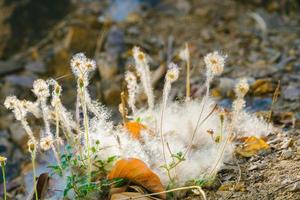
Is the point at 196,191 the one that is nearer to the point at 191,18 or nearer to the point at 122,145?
the point at 122,145

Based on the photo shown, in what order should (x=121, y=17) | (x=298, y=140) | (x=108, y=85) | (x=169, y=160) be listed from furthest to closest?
(x=121, y=17) → (x=108, y=85) → (x=298, y=140) → (x=169, y=160)

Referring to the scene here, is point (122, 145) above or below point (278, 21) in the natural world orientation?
below

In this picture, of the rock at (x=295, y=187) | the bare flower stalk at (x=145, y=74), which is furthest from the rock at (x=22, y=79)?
the rock at (x=295, y=187)

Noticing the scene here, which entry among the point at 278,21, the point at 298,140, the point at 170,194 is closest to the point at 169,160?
the point at 170,194

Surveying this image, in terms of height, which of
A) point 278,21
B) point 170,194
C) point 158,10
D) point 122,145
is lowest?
point 170,194

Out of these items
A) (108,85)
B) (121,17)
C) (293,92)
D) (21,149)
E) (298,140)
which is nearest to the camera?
(298,140)

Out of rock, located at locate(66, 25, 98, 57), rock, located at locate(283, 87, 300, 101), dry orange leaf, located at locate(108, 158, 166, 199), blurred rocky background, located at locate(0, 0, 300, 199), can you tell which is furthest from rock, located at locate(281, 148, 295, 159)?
rock, located at locate(66, 25, 98, 57)

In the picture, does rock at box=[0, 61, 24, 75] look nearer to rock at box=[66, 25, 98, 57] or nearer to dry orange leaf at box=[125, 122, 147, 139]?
rock at box=[66, 25, 98, 57]
